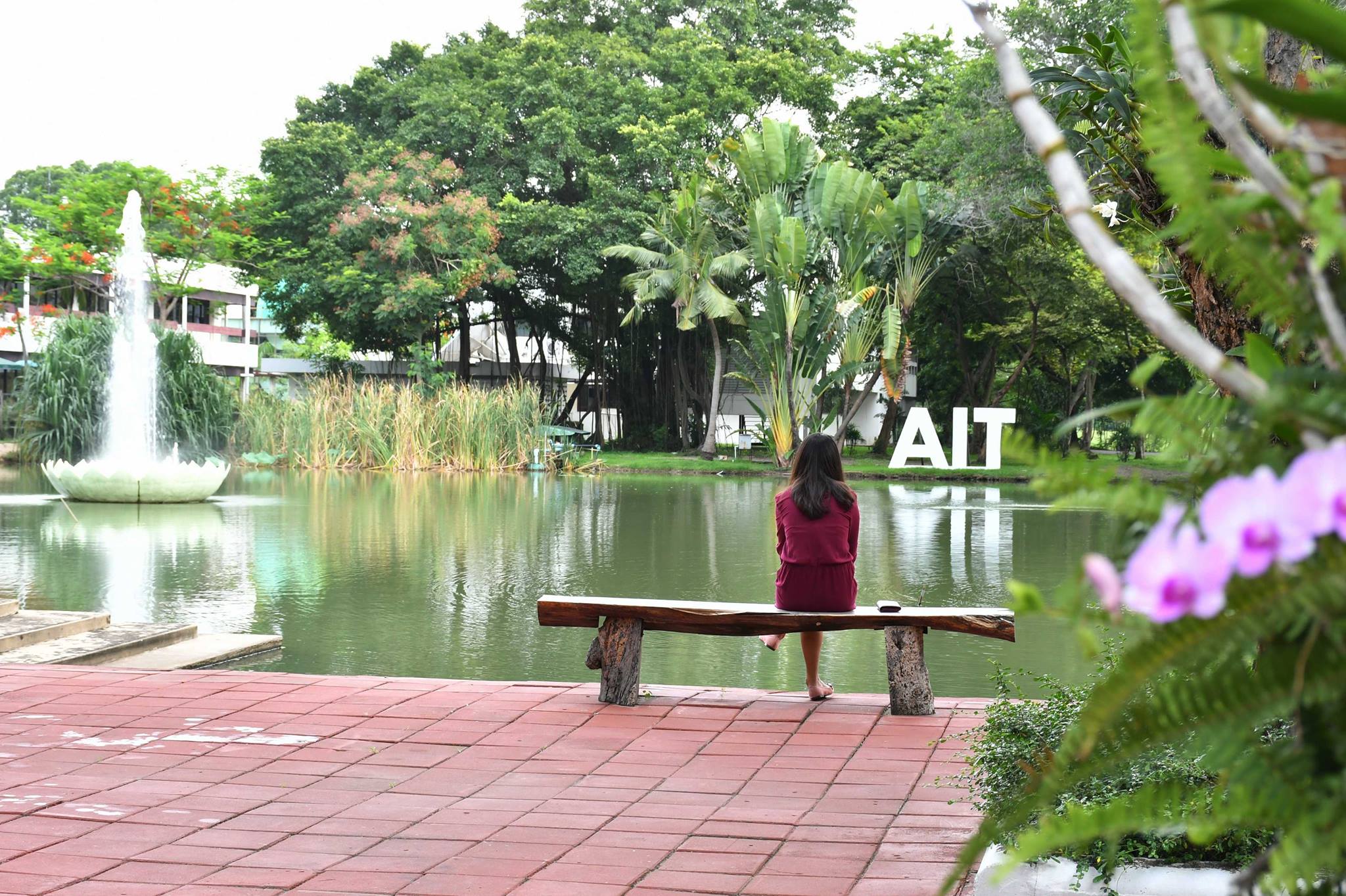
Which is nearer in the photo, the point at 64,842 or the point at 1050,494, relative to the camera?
the point at 1050,494

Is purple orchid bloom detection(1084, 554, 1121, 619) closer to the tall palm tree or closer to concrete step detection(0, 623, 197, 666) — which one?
concrete step detection(0, 623, 197, 666)

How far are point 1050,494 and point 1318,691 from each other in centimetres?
22

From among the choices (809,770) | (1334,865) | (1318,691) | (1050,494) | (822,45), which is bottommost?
(809,770)

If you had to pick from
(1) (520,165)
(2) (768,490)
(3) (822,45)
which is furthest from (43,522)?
(3) (822,45)

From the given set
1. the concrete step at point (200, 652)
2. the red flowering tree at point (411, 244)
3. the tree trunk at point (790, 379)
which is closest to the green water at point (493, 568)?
the concrete step at point (200, 652)

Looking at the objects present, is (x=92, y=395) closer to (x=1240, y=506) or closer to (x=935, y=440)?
(x=935, y=440)

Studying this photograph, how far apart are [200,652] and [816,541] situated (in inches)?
138

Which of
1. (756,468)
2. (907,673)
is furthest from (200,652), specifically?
(756,468)

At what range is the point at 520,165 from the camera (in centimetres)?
3509

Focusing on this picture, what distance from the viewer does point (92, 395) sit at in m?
24.7

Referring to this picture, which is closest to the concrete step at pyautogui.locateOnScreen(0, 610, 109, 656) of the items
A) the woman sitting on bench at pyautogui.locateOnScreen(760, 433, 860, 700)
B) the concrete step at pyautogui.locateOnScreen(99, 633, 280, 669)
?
the concrete step at pyautogui.locateOnScreen(99, 633, 280, 669)

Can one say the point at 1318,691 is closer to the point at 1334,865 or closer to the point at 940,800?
the point at 1334,865

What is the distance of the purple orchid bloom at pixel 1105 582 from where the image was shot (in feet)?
2.58

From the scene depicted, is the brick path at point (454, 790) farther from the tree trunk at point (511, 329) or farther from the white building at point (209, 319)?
the tree trunk at point (511, 329)
